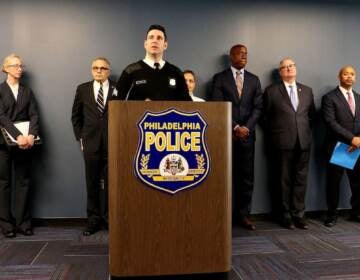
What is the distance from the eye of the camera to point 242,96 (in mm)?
3564

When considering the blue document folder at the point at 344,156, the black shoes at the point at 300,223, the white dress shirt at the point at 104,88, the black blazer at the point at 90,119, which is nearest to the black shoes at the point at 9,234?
the black blazer at the point at 90,119

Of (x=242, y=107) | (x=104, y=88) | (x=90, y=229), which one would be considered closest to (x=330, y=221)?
(x=242, y=107)

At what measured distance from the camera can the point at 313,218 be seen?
12.9 ft

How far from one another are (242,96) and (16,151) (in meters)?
2.24

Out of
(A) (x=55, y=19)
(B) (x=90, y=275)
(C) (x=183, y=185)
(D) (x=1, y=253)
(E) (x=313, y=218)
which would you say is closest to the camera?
(C) (x=183, y=185)

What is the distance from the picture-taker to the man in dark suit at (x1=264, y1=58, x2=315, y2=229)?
141 inches

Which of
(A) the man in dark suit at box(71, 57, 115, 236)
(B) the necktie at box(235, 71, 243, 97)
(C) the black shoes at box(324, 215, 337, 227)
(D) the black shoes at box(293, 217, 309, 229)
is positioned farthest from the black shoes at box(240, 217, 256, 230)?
(A) the man in dark suit at box(71, 57, 115, 236)

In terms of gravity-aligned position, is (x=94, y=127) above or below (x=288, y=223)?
above

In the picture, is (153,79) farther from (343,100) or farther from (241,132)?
(343,100)

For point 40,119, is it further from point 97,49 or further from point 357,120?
point 357,120

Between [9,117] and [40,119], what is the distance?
1.28 feet

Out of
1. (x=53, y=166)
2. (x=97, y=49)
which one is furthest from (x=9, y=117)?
(x=97, y=49)

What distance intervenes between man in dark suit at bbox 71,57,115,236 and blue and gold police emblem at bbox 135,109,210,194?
1.79 m

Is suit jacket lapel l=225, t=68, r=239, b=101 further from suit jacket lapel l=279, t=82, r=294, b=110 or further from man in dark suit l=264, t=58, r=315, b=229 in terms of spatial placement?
suit jacket lapel l=279, t=82, r=294, b=110
